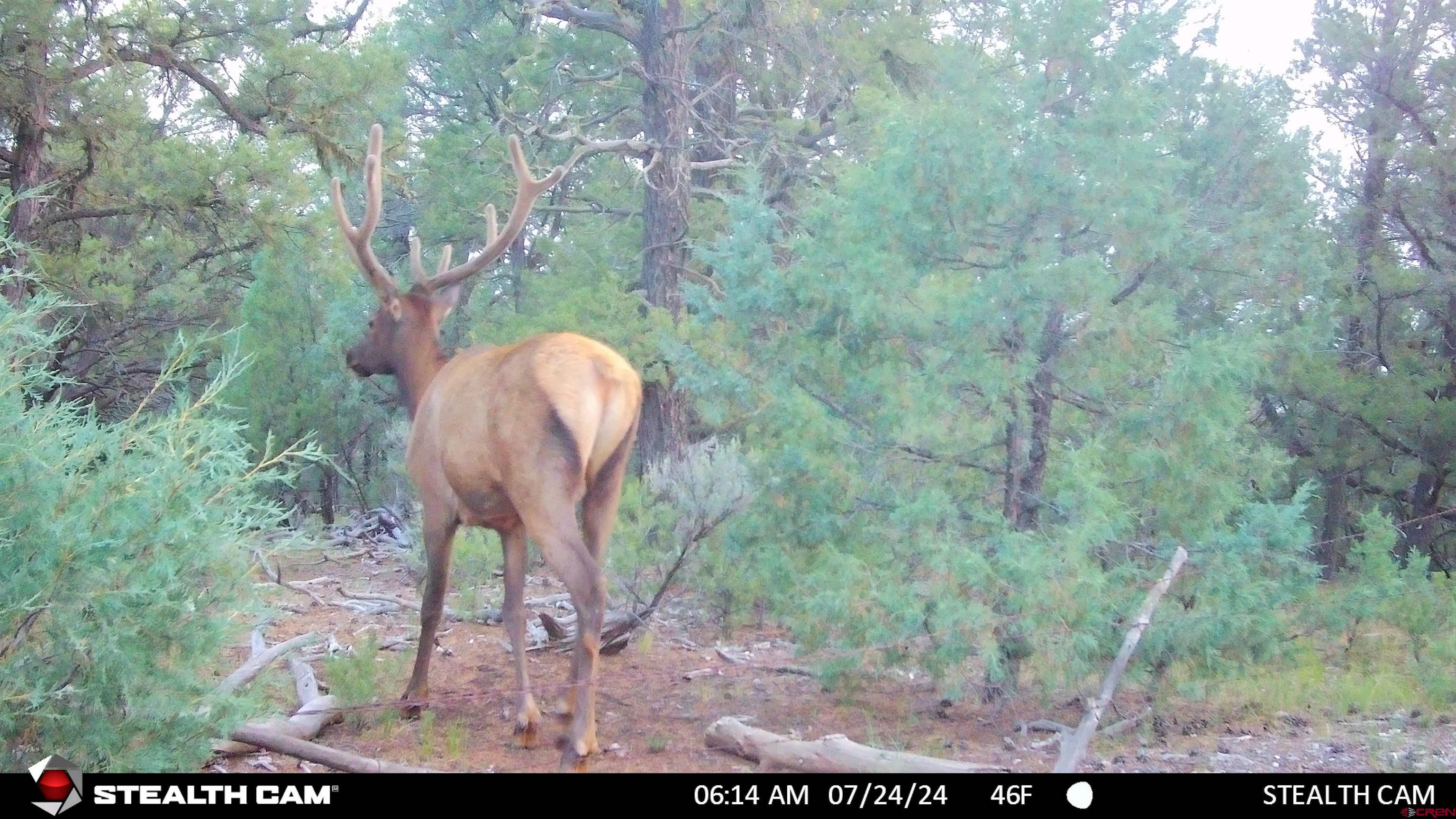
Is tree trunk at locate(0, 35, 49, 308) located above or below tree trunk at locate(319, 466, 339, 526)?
above

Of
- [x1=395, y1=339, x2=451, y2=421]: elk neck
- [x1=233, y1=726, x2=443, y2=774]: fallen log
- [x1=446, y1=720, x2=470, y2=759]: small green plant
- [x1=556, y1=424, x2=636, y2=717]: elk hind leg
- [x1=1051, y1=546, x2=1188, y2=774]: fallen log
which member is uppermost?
[x1=395, y1=339, x2=451, y2=421]: elk neck

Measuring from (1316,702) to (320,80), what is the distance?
9957 mm

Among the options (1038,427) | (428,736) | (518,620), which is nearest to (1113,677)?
(1038,427)

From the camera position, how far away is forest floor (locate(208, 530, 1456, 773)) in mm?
5816

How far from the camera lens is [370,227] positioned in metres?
7.21

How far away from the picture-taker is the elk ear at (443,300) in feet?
25.4

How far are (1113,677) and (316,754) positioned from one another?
385 centimetres

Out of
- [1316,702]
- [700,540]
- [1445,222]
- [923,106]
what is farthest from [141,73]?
[1445,222]

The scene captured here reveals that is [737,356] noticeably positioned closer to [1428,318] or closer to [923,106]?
[923,106]

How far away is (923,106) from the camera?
6.93 m
